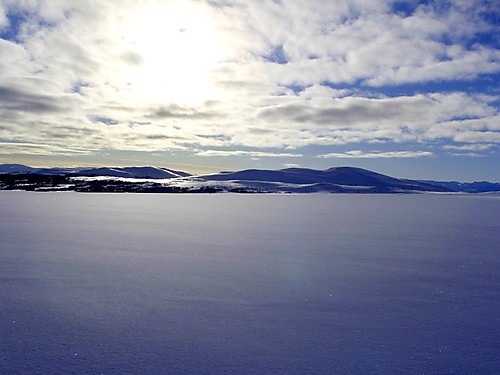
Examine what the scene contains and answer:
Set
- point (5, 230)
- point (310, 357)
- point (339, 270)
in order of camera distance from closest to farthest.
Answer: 1. point (310, 357)
2. point (339, 270)
3. point (5, 230)

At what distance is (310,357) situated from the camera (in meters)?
4.92

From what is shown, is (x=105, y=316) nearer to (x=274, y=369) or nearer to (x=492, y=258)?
(x=274, y=369)

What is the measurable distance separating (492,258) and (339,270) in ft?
18.2

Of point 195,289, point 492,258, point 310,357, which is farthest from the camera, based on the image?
point 492,258

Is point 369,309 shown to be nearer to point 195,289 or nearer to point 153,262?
point 195,289

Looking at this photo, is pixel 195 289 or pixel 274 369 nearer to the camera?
pixel 274 369

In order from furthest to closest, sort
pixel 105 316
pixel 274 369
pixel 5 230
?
pixel 5 230
pixel 105 316
pixel 274 369

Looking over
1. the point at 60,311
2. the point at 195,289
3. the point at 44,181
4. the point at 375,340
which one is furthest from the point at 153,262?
the point at 44,181

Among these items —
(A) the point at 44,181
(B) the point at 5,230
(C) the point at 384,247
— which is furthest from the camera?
(A) the point at 44,181

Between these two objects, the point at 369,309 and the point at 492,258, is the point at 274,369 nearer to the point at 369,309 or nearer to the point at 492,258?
the point at 369,309

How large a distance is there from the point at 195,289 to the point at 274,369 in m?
3.51

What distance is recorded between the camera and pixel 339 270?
9.79 metres

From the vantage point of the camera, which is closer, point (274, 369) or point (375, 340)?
point (274, 369)

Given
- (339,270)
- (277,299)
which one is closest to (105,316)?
(277,299)
